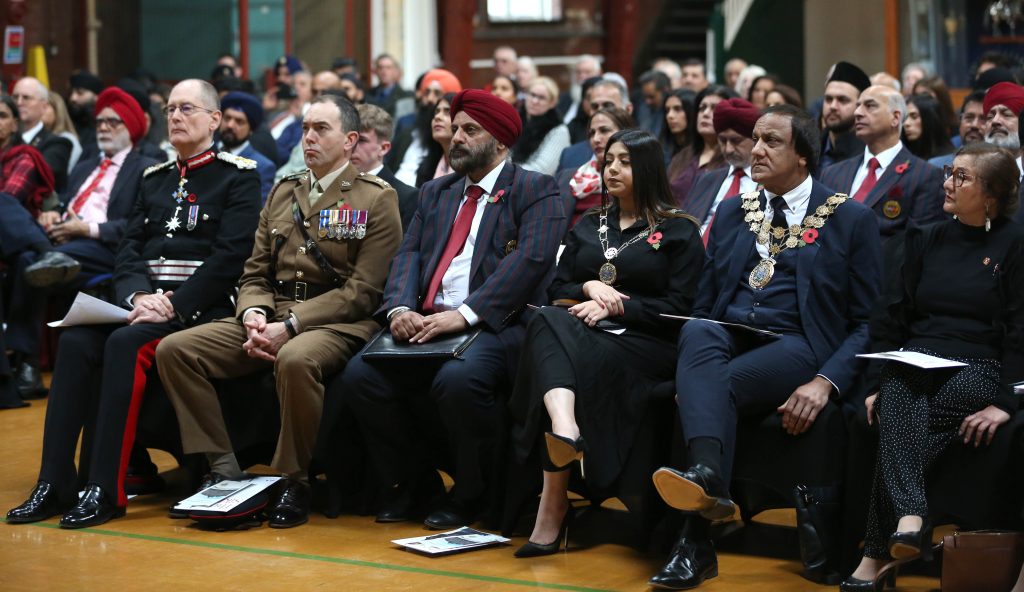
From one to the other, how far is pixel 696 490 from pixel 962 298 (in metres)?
1.02

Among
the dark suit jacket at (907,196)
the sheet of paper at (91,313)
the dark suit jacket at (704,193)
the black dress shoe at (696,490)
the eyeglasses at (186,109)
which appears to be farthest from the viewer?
the dark suit jacket at (704,193)

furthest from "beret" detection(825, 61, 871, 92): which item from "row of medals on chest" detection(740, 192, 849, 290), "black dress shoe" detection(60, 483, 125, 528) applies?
"black dress shoe" detection(60, 483, 125, 528)

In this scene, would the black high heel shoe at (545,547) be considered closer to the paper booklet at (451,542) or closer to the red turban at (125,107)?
the paper booklet at (451,542)

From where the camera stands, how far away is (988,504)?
3717 mm

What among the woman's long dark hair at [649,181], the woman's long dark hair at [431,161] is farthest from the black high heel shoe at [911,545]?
the woman's long dark hair at [431,161]

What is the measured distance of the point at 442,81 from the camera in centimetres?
894

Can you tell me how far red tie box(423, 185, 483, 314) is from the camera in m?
4.83

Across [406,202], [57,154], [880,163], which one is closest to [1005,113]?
[880,163]

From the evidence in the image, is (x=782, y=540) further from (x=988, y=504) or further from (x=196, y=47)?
(x=196, y=47)

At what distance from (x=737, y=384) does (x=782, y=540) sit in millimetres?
625

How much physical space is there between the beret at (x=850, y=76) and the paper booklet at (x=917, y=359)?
2936 millimetres

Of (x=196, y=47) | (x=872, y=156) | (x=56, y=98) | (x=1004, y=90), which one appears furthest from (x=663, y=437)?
(x=196, y=47)

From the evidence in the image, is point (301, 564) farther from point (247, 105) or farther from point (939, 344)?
point (247, 105)

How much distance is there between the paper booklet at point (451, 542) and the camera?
417cm
